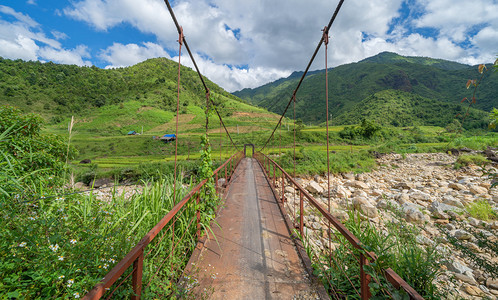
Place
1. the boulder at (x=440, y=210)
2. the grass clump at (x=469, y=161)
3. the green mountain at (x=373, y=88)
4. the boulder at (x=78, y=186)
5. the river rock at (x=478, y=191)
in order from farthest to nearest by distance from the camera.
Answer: the green mountain at (x=373, y=88) → the grass clump at (x=469, y=161) → the river rock at (x=478, y=191) → the boulder at (x=440, y=210) → the boulder at (x=78, y=186)

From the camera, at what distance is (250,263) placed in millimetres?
2322

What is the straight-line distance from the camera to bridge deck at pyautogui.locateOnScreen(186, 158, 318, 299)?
1874 mm

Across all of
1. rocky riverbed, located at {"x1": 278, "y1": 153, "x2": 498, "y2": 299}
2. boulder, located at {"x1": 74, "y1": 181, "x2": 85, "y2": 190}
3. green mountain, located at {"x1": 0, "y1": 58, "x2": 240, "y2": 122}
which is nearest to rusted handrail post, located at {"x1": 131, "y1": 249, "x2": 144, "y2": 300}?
rocky riverbed, located at {"x1": 278, "y1": 153, "x2": 498, "y2": 299}

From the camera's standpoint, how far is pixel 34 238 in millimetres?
1387

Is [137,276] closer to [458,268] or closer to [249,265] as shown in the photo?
[249,265]

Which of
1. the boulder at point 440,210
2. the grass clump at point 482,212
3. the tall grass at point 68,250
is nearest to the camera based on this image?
the tall grass at point 68,250

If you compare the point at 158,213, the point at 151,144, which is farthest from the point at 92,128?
the point at 158,213

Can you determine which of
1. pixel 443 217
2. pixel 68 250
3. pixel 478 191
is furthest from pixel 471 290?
pixel 478 191

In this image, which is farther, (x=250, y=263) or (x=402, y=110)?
(x=402, y=110)

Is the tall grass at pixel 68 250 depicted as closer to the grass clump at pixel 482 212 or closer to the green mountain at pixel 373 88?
the grass clump at pixel 482 212

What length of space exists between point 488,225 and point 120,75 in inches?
4674

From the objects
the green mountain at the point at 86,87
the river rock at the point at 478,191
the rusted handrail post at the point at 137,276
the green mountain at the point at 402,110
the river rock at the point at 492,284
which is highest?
the green mountain at the point at 86,87

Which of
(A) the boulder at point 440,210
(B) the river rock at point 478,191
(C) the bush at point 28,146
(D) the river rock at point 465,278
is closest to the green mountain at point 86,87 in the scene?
(C) the bush at point 28,146

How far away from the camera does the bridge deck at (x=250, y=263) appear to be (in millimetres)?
1874
